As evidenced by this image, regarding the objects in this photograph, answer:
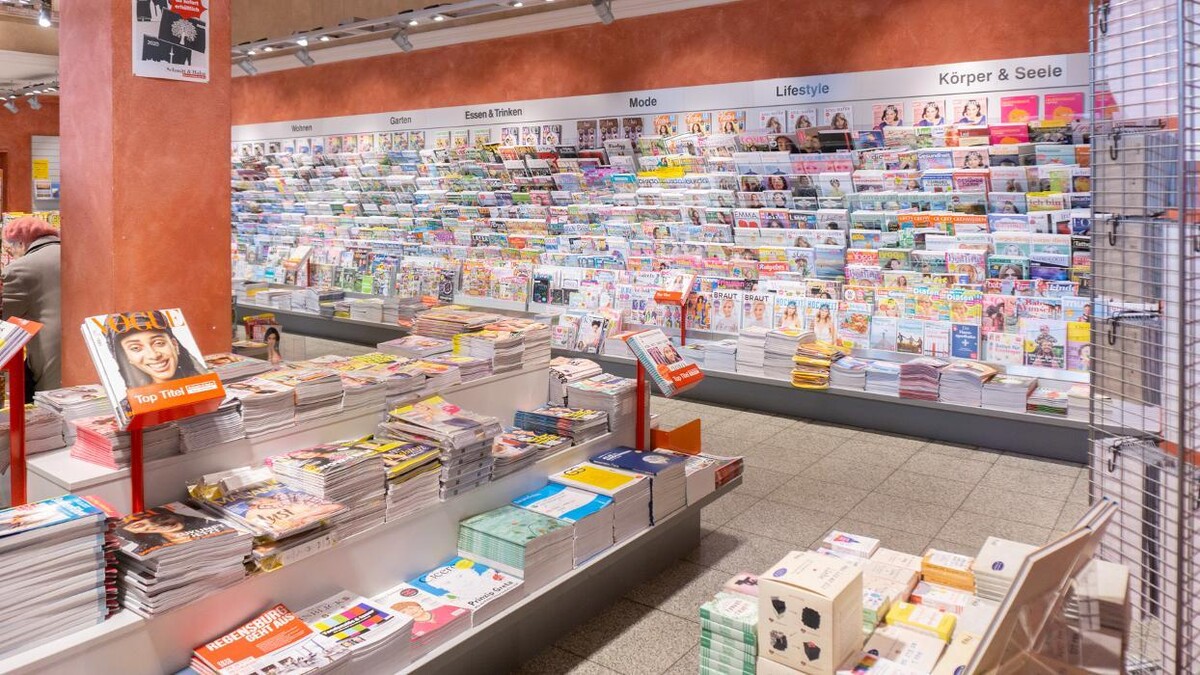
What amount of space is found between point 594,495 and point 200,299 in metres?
1.89

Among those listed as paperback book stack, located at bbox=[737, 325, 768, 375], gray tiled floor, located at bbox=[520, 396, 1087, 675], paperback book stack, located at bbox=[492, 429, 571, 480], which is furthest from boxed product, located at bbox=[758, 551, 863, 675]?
paperback book stack, located at bbox=[737, 325, 768, 375]

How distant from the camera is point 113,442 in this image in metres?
2.05

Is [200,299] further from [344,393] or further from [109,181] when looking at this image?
[344,393]

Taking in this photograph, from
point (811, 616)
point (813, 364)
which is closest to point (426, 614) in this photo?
point (811, 616)

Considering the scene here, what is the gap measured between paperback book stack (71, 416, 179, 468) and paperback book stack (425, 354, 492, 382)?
1140 mm

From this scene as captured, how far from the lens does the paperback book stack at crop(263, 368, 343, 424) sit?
2.55 metres

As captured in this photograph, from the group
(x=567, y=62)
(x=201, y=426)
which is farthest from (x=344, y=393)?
(x=567, y=62)

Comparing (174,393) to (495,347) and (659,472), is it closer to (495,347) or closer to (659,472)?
(495,347)

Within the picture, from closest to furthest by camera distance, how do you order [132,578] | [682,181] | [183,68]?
1. [132,578]
2. [183,68]
3. [682,181]

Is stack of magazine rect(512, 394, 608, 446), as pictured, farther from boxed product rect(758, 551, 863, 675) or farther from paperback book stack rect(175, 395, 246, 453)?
boxed product rect(758, 551, 863, 675)

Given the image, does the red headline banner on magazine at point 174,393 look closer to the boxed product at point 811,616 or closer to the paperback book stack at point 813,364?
the boxed product at point 811,616

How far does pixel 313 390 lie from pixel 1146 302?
225 cm

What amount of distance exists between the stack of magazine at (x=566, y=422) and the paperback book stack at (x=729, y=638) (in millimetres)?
1232

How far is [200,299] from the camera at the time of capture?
11.3 ft
